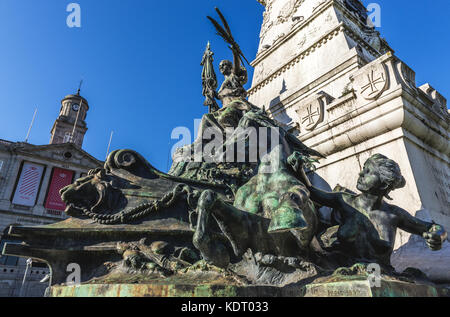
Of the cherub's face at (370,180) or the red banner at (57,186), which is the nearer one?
the cherub's face at (370,180)

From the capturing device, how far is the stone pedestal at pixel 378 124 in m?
3.76

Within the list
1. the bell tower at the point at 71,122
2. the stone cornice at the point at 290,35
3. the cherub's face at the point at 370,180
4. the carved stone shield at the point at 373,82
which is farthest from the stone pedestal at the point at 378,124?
the bell tower at the point at 71,122

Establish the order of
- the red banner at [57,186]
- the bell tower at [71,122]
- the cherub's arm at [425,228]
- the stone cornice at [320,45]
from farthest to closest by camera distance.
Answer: the bell tower at [71,122] < the red banner at [57,186] < the stone cornice at [320,45] < the cherub's arm at [425,228]

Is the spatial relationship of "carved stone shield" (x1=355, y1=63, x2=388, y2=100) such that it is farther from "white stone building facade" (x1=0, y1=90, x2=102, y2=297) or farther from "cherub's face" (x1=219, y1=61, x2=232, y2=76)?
"white stone building facade" (x1=0, y1=90, x2=102, y2=297)

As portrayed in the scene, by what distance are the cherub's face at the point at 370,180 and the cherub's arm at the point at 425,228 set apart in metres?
0.31

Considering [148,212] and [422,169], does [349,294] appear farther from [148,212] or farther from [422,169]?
[422,169]

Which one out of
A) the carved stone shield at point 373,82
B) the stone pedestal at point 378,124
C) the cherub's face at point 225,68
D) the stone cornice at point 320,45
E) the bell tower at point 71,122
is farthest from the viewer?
the bell tower at point 71,122

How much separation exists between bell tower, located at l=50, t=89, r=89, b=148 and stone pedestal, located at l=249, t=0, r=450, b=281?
4043 centimetres

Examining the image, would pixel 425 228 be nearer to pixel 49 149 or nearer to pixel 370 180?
pixel 370 180

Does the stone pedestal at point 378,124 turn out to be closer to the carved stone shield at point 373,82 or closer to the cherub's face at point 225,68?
the carved stone shield at point 373,82

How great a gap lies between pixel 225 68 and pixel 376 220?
17.3 ft

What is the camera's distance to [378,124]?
14.8ft

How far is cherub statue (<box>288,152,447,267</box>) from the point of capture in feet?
9.19
